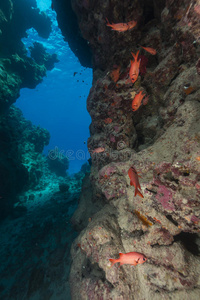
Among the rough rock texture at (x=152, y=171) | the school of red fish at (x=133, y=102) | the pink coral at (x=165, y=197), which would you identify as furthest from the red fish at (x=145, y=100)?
the pink coral at (x=165, y=197)

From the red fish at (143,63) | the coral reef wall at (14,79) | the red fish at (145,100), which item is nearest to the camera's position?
the red fish at (143,63)

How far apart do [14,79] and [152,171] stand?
1652cm

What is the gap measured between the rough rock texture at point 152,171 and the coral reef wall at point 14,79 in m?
8.39

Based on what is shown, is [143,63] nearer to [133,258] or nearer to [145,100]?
[145,100]

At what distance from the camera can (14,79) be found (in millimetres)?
14023

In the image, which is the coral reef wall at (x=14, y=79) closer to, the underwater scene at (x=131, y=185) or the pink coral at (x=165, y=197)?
the underwater scene at (x=131, y=185)

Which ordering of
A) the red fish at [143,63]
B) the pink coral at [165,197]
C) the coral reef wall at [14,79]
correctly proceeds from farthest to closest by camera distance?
the coral reef wall at [14,79]
the red fish at [143,63]
the pink coral at [165,197]

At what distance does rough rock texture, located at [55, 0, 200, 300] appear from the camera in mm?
2482

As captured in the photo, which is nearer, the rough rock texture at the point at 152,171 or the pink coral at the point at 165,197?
the rough rock texture at the point at 152,171

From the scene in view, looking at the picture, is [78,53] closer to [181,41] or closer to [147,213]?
[181,41]

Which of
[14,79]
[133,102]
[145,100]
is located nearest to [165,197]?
[133,102]

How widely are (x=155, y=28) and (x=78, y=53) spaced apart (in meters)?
10.1

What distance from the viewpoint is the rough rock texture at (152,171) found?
97.7 inches

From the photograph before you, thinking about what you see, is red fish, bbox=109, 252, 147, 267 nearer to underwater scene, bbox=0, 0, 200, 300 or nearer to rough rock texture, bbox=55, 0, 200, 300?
underwater scene, bbox=0, 0, 200, 300
